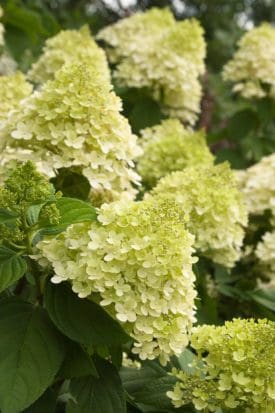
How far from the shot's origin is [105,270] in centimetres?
138

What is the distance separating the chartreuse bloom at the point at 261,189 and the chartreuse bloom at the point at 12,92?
846 mm

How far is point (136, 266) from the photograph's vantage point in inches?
55.7

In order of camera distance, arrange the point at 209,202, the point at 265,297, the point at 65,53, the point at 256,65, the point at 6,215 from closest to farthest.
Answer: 1. the point at 6,215
2. the point at 209,202
3. the point at 265,297
4. the point at 65,53
5. the point at 256,65

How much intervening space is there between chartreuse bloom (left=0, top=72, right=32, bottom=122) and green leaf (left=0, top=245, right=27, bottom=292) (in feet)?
2.50

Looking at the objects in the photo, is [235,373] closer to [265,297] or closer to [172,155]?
[265,297]

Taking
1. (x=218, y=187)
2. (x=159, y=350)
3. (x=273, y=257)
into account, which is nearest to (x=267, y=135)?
(x=273, y=257)

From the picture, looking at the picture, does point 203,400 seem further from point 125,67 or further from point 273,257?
point 125,67

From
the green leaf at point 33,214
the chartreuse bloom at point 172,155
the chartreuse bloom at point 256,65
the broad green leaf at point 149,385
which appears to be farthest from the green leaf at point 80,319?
the chartreuse bloom at point 256,65

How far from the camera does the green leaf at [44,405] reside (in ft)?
4.83

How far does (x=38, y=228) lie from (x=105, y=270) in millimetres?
143

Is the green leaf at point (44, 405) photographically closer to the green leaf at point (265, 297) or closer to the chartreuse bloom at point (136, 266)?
the chartreuse bloom at point (136, 266)

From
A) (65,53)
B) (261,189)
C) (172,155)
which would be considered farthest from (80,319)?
(65,53)

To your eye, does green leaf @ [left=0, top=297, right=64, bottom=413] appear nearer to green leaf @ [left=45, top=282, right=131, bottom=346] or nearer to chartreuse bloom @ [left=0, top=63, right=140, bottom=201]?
green leaf @ [left=45, top=282, right=131, bottom=346]

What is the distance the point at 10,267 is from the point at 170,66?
5.03ft
